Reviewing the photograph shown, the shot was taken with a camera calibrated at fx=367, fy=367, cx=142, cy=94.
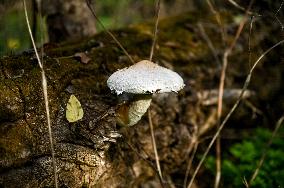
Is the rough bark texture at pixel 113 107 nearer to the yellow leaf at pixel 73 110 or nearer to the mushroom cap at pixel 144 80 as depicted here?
the yellow leaf at pixel 73 110

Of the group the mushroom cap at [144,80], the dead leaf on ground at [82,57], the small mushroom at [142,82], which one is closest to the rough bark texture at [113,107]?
the dead leaf on ground at [82,57]

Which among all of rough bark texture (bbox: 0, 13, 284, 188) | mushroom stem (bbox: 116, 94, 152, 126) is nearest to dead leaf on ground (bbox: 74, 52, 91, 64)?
rough bark texture (bbox: 0, 13, 284, 188)

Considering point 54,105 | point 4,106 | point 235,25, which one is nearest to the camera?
point 4,106

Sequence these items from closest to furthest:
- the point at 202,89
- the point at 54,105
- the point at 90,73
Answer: the point at 54,105 < the point at 90,73 < the point at 202,89

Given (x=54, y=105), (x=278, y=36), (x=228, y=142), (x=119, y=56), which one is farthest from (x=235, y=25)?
(x=54, y=105)

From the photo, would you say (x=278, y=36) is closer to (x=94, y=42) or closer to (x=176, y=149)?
(x=176, y=149)

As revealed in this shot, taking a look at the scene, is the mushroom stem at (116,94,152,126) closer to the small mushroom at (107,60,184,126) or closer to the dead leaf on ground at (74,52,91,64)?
the small mushroom at (107,60,184,126)
